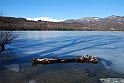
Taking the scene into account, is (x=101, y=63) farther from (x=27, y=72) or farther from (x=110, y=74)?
(x=27, y=72)

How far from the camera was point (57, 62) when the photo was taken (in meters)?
9.19

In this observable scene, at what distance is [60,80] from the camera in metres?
6.13

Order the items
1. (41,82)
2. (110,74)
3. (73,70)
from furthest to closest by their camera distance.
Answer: (73,70), (110,74), (41,82)

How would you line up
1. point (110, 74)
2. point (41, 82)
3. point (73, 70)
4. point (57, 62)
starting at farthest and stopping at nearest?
point (57, 62), point (73, 70), point (110, 74), point (41, 82)

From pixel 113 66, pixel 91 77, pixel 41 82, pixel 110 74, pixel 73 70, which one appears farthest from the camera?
pixel 113 66

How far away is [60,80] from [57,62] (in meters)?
3.08

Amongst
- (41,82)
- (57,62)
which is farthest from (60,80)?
(57,62)

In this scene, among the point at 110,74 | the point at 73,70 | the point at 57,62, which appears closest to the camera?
the point at 110,74

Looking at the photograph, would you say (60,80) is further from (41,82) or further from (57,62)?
(57,62)

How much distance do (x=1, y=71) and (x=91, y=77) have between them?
13.2ft

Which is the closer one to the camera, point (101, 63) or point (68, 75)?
point (68, 75)

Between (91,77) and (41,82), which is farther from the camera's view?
(91,77)

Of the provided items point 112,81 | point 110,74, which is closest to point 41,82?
point 112,81

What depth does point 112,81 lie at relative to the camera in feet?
20.0
